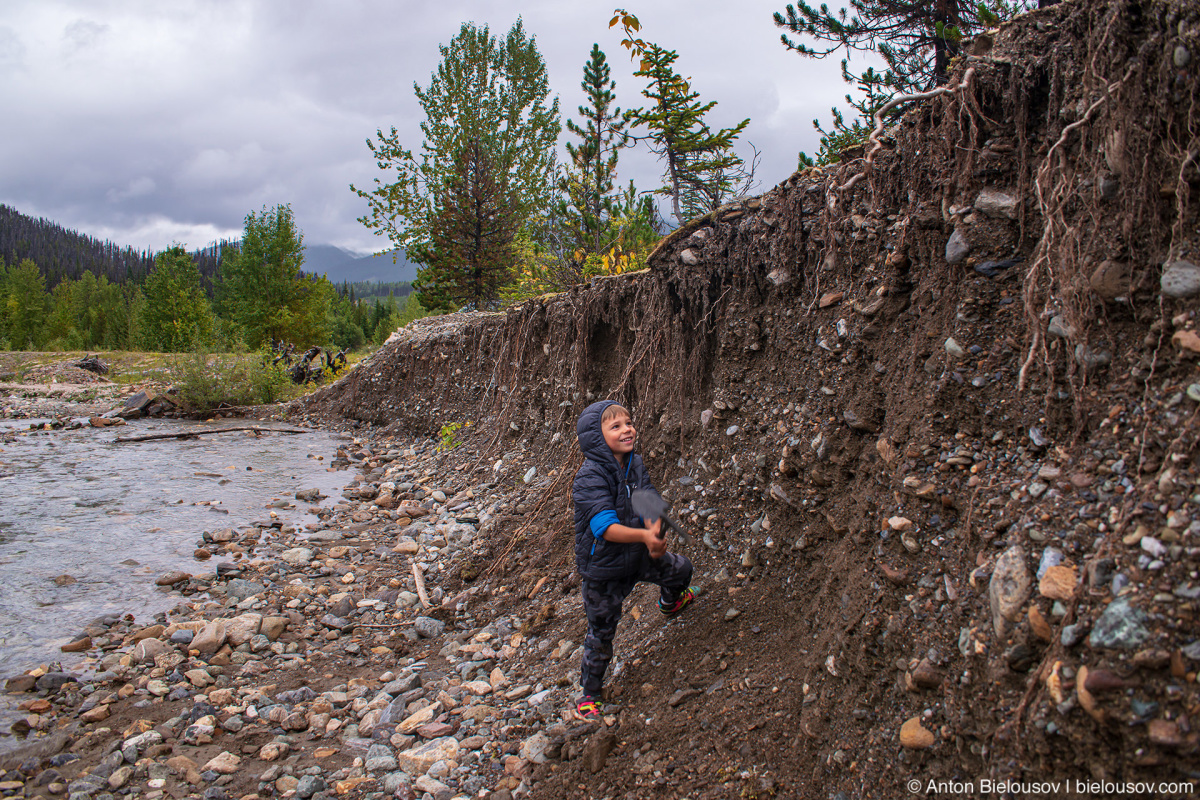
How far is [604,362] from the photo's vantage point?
22.4 ft

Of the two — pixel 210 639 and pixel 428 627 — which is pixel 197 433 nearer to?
pixel 210 639

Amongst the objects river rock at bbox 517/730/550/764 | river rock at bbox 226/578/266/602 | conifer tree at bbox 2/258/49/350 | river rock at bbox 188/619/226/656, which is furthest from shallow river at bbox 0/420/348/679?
conifer tree at bbox 2/258/49/350

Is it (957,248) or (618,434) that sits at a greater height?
(957,248)

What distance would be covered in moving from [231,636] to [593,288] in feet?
16.3

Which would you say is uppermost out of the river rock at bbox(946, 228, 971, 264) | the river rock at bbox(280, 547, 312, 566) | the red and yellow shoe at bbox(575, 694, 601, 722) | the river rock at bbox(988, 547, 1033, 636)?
the river rock at bbox(946, 228, 971, 264)

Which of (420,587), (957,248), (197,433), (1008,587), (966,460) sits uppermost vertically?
(957,248)

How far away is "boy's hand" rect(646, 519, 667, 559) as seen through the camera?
3086 mm

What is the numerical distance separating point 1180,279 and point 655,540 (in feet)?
7.55

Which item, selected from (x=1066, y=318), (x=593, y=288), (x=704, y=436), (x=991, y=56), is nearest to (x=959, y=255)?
(x=1066, y=318)

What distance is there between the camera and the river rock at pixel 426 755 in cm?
316

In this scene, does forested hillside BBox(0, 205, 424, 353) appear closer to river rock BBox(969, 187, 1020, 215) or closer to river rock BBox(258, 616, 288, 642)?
river rock BBox(258, 616, 288, 642)

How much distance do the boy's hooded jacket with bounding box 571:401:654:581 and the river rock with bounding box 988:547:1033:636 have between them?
5.93 feet

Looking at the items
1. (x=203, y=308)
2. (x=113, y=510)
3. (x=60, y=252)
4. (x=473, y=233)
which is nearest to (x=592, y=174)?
(x=473, y=233)

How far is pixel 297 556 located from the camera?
6.28 metres
